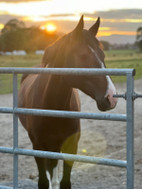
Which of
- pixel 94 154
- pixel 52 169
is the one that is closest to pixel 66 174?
pixel 52 169

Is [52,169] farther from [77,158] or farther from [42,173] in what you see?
[77,158]

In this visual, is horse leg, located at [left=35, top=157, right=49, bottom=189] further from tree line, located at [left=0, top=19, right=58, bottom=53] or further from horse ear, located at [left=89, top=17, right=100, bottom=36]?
tree line, located at [left=0, top=19, right=58, bottom=53]

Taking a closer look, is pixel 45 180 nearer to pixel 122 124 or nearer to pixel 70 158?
pixel 70 158

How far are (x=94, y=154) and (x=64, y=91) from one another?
11.8ft

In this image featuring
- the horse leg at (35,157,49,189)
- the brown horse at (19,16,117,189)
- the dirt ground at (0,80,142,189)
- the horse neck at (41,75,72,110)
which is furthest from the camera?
the dirt ground at (0,80,142,189)

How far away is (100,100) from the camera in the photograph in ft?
9.96

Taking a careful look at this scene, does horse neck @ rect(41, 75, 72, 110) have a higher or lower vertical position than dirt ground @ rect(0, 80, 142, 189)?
higher

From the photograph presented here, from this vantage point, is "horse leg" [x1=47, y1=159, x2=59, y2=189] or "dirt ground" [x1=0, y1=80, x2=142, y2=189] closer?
"horse leg" [x1=47, y1=159, x2=59, y2=189]

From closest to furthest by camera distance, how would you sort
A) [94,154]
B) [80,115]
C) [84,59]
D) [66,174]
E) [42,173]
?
[80,115] → [84,59] → [66,174] → [42,173] → [94,154]

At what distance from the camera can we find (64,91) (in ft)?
12.2

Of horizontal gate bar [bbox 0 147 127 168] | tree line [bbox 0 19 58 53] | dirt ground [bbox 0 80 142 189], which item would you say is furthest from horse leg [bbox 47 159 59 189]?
tree line [bbox 0 19 58 53]

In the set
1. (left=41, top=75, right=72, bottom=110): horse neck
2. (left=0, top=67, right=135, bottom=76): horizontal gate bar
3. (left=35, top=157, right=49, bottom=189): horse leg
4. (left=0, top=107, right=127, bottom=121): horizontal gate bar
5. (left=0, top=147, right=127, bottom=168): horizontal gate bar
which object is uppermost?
(left=0, top=67, right=135, bottom=76): horizontal gate bar

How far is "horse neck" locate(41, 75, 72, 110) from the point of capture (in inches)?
146

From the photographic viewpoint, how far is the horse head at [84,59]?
3014mm
